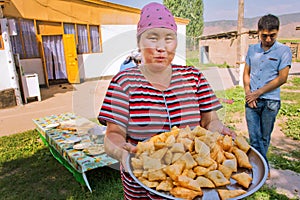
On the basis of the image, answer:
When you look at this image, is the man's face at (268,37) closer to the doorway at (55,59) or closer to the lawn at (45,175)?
the lawn at (45,175)

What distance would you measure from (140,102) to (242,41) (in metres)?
10.6

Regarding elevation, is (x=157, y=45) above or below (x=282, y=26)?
below

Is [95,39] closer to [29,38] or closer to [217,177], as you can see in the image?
[29,38]

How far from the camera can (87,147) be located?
297 centimetres

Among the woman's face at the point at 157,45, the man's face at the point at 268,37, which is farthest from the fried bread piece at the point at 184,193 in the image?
the man's face at the point at 268,37

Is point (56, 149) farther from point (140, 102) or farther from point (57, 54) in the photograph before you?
point (57, 54)

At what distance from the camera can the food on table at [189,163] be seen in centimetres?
86

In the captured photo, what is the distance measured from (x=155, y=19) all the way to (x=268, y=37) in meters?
1.99

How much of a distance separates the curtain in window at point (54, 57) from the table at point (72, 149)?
18.5 feet

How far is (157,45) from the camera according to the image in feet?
3.55

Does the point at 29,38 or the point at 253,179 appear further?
the point at 29,38

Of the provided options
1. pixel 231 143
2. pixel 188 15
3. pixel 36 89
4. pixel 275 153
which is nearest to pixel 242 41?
pixel 275 153

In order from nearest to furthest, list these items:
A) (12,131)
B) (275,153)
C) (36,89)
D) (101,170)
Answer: (101,170)
(275,153)
(12,131)
(36,89)

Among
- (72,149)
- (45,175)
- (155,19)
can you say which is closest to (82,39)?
(45,175)
